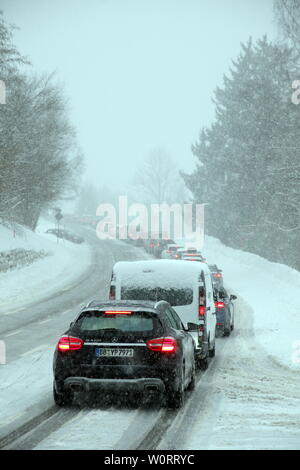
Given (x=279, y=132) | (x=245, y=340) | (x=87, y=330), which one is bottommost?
(x=245, y=340)

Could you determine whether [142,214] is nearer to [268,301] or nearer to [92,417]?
[268,301]

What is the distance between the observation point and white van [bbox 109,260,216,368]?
44.2 feet

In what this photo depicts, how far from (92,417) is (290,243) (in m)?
49.1

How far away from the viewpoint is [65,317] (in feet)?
76.5

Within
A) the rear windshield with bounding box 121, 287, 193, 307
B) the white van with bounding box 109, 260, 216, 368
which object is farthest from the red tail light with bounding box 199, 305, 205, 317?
the rear windshield with bounding box 121, 287, 193, 307

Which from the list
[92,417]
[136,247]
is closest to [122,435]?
[92,417]

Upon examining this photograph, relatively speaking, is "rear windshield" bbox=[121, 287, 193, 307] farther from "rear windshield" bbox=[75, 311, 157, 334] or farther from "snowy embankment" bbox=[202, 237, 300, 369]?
"rear windshield" bbox=[75, 311, 157, 334]

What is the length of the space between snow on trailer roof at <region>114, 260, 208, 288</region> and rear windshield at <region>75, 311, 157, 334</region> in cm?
391

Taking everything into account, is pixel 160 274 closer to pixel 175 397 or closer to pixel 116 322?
pixel 116 322

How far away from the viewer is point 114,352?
9281 millimetres

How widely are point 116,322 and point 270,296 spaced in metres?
22.5

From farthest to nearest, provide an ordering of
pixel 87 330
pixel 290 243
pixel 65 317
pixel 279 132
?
1. pixel 290 243
2. pixel 279 132
3. pixel 65 317
4. pixel 87 330

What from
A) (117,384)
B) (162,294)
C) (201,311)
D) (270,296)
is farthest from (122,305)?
(270,296)

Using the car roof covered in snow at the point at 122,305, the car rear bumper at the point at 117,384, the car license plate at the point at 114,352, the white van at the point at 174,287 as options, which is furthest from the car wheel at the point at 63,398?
the white van at the point at 174,287
